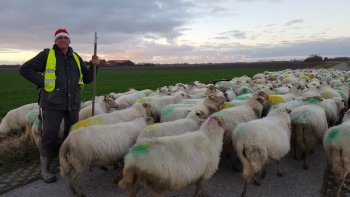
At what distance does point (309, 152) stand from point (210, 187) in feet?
9.88

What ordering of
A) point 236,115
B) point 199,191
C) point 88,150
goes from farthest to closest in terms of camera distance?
point 236,115 < point 88,150 < point 199,191

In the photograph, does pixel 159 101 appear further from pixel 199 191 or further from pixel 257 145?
pixel 199 191

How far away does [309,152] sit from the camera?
7777 mm

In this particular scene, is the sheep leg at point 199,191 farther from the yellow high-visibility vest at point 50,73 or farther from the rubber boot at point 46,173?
the yellow high-visibility vest at point 50,73

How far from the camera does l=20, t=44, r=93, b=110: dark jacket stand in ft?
20.6

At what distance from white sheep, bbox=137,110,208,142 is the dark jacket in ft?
5.52

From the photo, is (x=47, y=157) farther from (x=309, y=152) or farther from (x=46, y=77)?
(x=309, y=152)

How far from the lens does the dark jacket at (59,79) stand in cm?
628

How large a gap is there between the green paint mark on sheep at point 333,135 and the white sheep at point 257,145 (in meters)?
0.74

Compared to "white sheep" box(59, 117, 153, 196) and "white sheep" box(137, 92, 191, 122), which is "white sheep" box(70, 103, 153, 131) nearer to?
"white sheep" box(59, 117, 153, 196)

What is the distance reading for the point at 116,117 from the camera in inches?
301

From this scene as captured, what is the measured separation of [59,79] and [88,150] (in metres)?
1.69

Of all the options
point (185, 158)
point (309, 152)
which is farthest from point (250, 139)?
point (309, 152)

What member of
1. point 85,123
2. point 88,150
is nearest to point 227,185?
point 88,150
